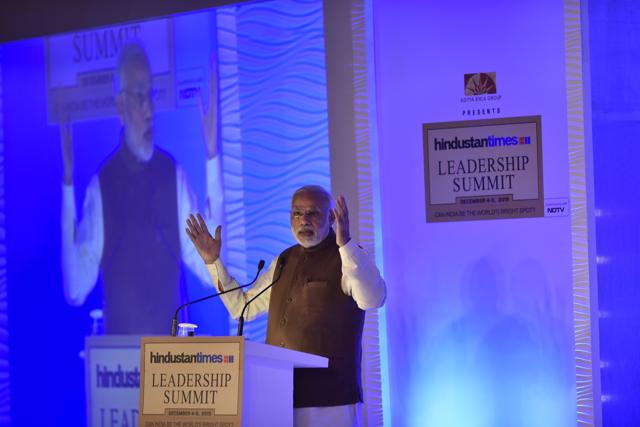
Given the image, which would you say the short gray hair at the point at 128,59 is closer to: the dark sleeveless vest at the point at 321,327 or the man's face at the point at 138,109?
the man's face at the point at 138,109

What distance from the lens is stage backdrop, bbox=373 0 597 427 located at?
13.9ft

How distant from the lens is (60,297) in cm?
542

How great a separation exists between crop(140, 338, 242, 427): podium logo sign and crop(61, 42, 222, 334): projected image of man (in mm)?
2548

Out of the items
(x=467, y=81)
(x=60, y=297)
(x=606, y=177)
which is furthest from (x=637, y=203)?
(x=60, y=297)

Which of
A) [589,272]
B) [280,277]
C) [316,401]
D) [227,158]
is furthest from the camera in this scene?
[227,158]

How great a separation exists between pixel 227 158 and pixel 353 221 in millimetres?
956

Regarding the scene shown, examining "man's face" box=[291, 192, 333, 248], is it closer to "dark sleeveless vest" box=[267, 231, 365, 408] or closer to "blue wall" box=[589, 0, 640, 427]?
"dark sleeveless vest" box=[267, 231, 365, 408]

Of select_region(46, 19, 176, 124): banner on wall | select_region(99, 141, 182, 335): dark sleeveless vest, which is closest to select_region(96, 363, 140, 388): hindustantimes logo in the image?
select_region(99, 141, 182, 335): dark sleeveless vest

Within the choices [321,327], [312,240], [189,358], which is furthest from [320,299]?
[189,358]

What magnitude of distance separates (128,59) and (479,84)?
2366 millimetres

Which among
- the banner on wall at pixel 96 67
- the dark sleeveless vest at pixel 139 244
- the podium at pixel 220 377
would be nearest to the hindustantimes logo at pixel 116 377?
the dark sleeveless vest at pixel 139 244

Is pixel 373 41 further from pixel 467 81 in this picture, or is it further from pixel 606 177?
pixel 606 177

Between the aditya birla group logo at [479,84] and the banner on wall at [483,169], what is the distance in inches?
6.4

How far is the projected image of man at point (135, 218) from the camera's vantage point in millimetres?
5098
